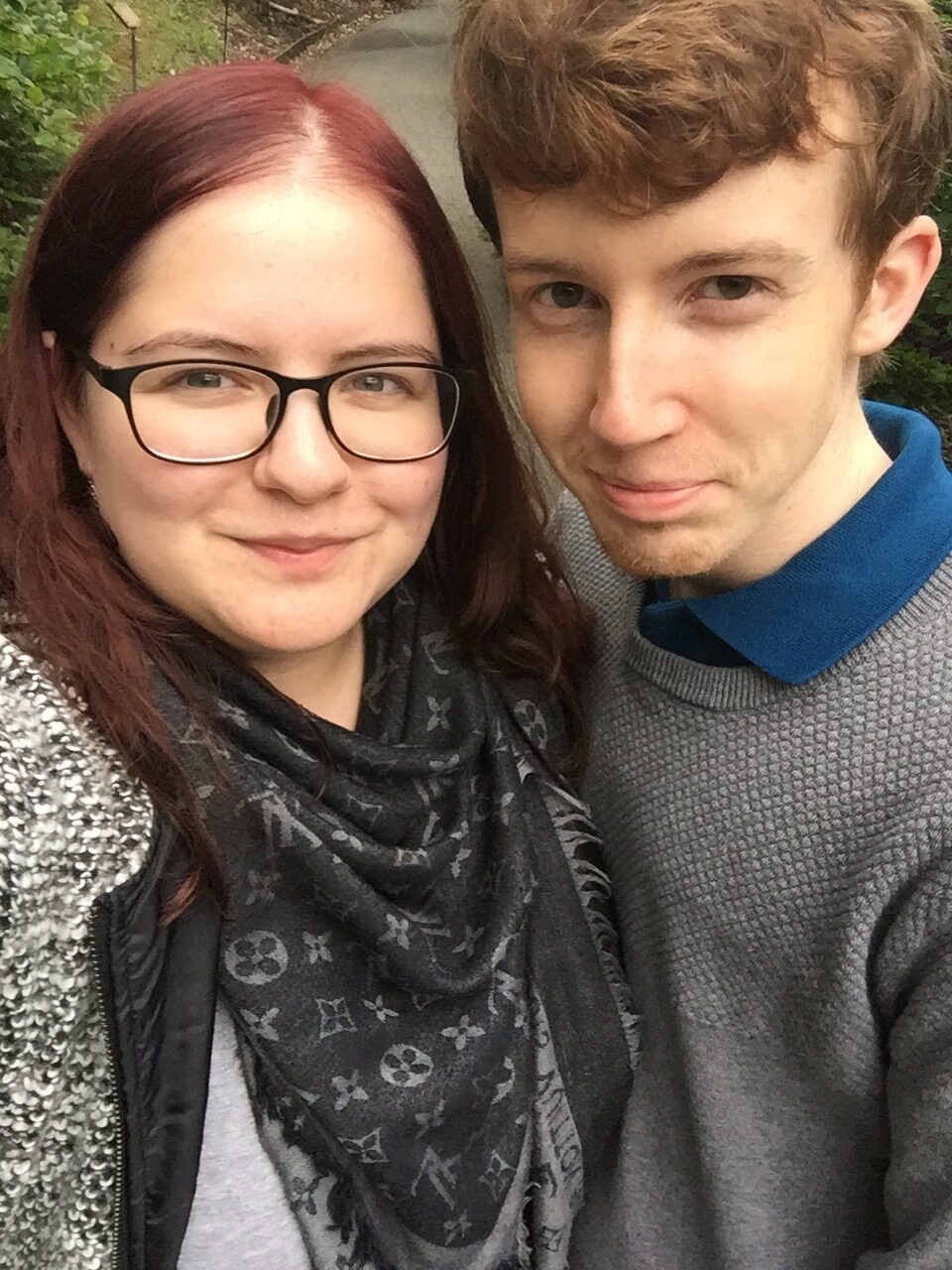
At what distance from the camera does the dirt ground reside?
766 cm

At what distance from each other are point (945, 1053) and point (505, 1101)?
615mm

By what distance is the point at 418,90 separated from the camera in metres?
7.62

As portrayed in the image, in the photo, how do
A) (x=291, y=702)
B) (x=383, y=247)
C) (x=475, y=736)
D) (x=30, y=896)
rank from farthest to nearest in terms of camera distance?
(x=475, y=736)
(x=291, y=702)
(x=383, y=247)
(x=30, y=896)

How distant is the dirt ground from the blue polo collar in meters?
7.03

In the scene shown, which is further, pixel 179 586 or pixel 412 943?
pixel 412 943

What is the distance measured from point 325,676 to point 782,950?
29.3 inches

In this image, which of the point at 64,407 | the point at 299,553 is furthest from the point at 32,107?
the point at 299,553

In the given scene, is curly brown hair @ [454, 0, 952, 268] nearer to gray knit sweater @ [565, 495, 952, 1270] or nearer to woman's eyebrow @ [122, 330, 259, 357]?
woman's eyebrow @ [122, 330, 259, 357]

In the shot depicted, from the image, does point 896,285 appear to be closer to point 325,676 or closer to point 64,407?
point 325,676

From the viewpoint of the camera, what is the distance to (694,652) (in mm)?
1441

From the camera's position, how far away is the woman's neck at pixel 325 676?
58.0 inches

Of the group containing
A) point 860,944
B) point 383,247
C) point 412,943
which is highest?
point 383,247

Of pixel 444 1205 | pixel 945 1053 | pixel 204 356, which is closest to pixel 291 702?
pixel 204 356

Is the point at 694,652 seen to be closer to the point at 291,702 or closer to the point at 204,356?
the point at 291,702
